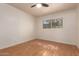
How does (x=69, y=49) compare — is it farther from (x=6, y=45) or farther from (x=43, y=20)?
(x=6, y=45)

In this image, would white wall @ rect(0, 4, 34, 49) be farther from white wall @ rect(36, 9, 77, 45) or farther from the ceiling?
white wall @ rect(36, 9, 77, 45)

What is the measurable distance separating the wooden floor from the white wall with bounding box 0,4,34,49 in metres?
0.14

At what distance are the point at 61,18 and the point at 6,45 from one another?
139cm

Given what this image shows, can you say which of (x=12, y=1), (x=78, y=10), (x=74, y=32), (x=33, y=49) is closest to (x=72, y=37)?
(x=74, y=32)

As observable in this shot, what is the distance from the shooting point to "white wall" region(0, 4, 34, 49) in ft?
6.70

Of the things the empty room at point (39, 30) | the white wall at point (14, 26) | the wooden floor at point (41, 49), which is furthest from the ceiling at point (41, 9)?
the wooden floor at point (41, 49)

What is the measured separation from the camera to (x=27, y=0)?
1634 mm

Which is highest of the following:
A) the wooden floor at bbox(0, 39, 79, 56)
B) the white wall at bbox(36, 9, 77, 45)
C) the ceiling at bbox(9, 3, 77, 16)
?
the ceiling at bbox(9, 3, 77, 16)

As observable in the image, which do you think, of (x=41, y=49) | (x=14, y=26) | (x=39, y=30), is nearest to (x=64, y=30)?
(x=39, y=30)

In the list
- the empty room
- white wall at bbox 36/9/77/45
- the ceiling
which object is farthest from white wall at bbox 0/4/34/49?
white wall at bbox 36/9/77/45

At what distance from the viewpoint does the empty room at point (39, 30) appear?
6.39 feet

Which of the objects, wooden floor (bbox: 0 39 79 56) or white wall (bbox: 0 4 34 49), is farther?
white wall (bbox: 0 4 34 49)

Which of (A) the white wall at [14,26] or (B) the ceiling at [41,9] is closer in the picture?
(B) the ceiling at [41,9]

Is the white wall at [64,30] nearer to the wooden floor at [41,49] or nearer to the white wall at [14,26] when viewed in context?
the wooden floor at [41,49]
